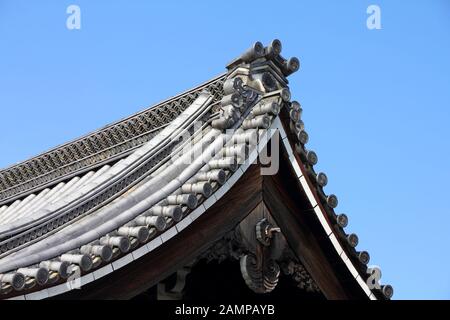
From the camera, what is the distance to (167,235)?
616cm

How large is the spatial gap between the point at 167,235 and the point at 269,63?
7.71 ft

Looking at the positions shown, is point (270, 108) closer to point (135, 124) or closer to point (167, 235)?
point (167, 235)

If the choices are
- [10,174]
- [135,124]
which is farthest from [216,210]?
[10,174]

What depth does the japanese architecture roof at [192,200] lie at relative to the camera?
5621 millimetres

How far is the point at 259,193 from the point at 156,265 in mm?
1430

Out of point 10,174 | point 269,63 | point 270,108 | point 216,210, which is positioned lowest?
point 216,210

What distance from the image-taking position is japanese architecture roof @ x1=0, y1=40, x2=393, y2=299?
562cm

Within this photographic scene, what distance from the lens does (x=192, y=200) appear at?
20.6ft

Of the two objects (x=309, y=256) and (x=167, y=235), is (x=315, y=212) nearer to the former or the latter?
(x=309, y=256)
